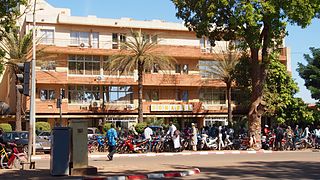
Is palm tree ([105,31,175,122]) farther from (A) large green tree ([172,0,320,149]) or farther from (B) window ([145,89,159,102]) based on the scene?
(A) large green tree ([172,0,320,149])

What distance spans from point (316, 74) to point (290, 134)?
1734 cm

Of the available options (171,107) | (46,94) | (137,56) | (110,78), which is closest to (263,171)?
(137,56)

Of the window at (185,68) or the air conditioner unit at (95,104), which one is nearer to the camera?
the air conditioner unit at (95,104)

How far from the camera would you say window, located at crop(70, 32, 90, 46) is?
4977cm

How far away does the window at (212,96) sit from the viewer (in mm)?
53344

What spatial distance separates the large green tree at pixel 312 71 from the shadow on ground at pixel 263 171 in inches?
1121

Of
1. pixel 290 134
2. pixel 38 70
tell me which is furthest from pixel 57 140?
pixel 38 70

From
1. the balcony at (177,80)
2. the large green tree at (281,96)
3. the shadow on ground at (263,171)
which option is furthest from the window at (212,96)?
the shadow on ground at (263,171)

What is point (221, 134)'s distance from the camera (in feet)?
102

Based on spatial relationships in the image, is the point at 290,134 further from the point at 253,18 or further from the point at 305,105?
the point at 305,105

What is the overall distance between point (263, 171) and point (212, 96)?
3661 centimetres

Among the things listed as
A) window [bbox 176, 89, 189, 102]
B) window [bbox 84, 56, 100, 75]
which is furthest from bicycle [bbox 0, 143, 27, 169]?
window [bbox 176, 89, 189, 102]

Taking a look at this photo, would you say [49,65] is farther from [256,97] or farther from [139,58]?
[256,97]

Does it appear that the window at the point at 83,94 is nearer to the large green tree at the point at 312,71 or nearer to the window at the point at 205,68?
the window at the point at 205,68
